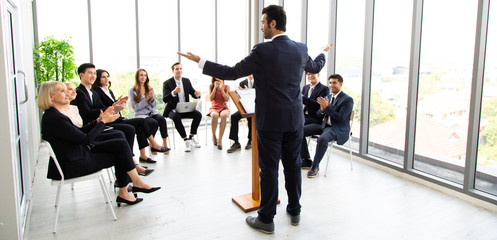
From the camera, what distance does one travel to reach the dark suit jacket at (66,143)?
2.80 meters

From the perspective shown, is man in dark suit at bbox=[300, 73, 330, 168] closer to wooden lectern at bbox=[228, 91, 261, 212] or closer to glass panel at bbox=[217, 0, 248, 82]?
wooden lectern at bbox=[228, 91, 261, 212]

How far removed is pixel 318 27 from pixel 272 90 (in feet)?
11.4

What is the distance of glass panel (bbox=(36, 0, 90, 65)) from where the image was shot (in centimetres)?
573

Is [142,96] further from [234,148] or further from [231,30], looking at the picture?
[231,30]

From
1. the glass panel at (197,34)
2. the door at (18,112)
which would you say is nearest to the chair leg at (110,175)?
the door at (18,112)

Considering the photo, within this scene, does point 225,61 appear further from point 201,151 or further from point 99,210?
point 99,210

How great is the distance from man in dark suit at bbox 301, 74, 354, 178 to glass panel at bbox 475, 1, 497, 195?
1352 mm

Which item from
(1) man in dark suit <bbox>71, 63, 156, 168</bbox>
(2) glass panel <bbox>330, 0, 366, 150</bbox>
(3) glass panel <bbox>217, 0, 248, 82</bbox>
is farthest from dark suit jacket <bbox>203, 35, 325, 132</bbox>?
(3) glass panel <bbox>217, 0, 248, 82</bbox>

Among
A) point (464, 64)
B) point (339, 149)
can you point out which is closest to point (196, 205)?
point (339, 149)

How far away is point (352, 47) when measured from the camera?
199 inches

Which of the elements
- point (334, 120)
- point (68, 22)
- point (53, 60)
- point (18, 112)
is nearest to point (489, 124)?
point (334, 120)

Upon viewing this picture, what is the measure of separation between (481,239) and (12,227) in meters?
3.45

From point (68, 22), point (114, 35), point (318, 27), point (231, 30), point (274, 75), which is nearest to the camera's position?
point (274, 75)

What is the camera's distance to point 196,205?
3434 millimetres
